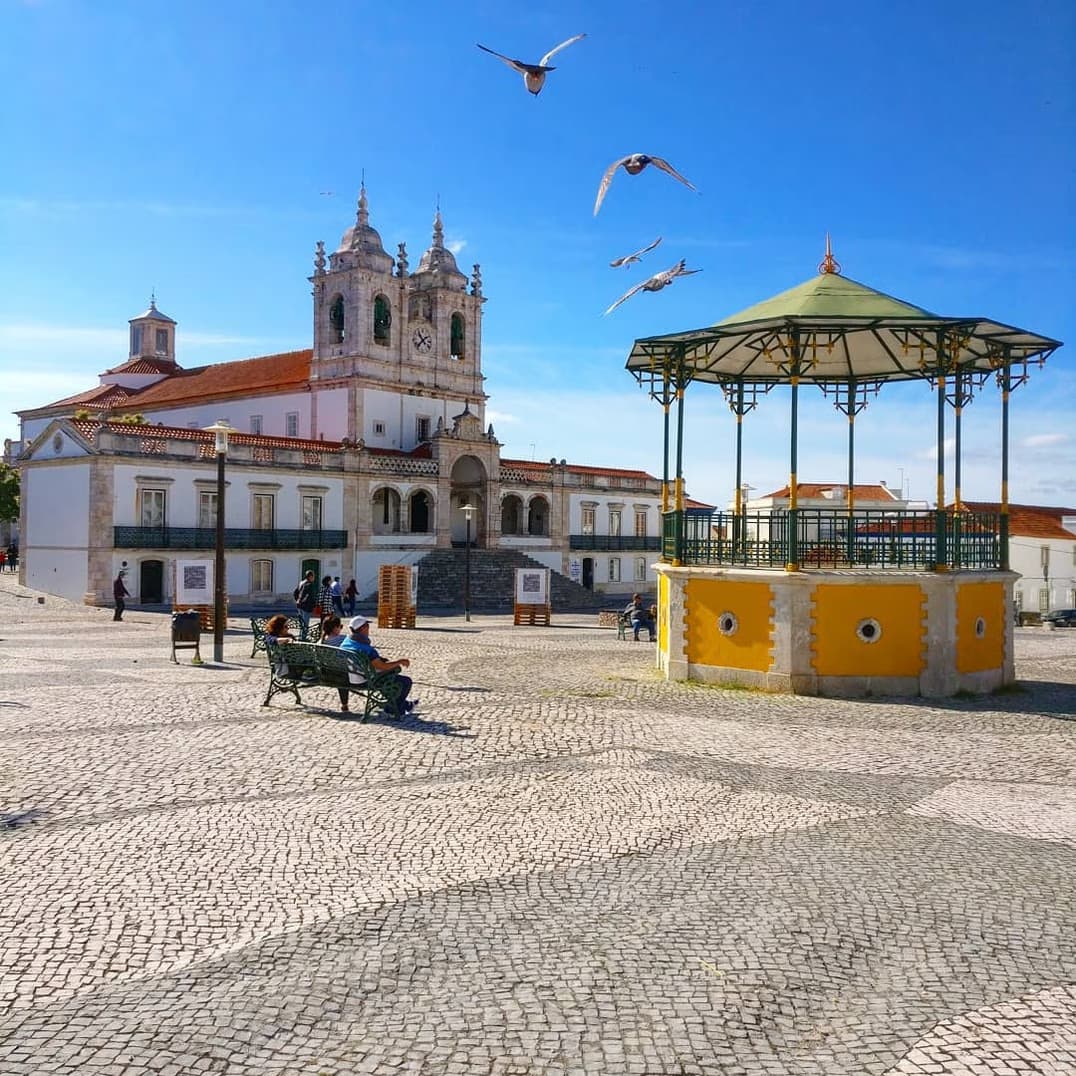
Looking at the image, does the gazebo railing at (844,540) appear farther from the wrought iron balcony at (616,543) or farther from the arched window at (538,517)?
the wrought iron balcony at (616,543)

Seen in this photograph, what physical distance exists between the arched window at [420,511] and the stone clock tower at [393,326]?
4.15 metres

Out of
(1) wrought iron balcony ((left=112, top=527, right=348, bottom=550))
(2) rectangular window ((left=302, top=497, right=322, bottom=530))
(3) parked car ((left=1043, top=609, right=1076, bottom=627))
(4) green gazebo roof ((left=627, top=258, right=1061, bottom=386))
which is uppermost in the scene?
(4) green gazebo roof ((left=627, top=258, right=1061, bottom=386))

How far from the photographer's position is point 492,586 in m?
45.7

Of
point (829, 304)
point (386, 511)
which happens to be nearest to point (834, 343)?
point (829, 304)

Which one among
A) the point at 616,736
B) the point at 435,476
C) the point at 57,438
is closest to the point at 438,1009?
the point at 616,736

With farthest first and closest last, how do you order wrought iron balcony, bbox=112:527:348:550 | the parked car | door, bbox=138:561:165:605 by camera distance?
the parked car → door, bbox=138:561:165:605 → wrought iron balcony, bbox=112:527:348:550

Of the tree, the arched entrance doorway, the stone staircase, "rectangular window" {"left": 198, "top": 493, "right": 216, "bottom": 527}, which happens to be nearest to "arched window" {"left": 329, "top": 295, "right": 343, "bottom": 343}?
the arched entrance doorway

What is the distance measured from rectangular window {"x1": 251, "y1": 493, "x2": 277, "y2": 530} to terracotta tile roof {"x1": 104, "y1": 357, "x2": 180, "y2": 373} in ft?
95.1

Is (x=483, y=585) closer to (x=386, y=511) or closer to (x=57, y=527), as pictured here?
(x=386, y=511)

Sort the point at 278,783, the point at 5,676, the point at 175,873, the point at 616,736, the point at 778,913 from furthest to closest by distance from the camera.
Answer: the point at 5,676 → the point at 616,736 → the point at 278,783 → the point at 175,873 → the point at 778,913

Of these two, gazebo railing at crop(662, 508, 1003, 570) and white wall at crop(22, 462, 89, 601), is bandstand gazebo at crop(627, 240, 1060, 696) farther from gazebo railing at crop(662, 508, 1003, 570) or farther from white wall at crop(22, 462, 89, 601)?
white wall at crop(22, 462, 89, 601)

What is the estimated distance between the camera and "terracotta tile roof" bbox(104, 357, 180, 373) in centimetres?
6581

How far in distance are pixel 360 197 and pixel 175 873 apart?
50.6 meters

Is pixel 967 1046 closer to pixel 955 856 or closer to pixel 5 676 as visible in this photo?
pixel 955 856
